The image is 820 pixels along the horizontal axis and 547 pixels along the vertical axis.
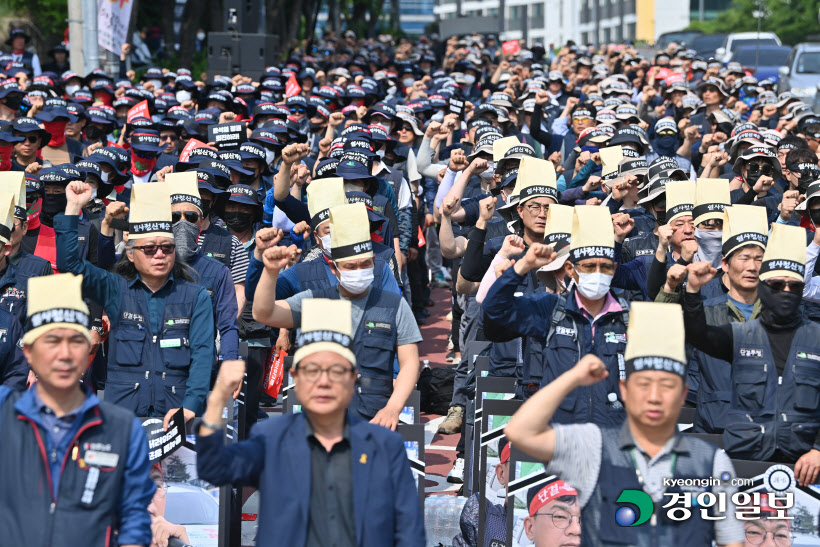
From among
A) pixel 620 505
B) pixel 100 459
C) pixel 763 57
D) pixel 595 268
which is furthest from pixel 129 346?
pixel 763 57

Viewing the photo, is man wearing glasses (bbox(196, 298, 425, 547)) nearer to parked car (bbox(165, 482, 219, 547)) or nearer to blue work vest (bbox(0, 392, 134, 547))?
blue work vest (bbox(0, 392, 134, 547))

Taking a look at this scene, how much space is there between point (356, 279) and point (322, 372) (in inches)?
72.1

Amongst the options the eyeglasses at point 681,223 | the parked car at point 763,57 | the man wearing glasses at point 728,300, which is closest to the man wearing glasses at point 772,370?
the man wearing glasses at point 728,300

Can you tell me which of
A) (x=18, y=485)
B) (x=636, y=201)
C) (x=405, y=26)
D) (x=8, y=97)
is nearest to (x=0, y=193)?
(x=18, y=485)

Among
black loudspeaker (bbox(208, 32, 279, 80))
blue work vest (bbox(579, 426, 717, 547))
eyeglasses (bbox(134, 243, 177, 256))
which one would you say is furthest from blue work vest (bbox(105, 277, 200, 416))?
black loudspeaker (bbox(208, 32, 279, 80))

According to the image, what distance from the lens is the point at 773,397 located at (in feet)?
22.3

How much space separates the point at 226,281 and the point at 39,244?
66.6 inches

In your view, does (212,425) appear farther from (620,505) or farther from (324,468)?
(620,505)

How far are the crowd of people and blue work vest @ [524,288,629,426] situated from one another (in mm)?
12

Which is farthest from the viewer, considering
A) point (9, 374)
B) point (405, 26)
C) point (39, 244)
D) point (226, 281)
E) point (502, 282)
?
point (405, 26)

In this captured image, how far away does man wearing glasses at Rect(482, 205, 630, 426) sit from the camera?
6805 millimetres

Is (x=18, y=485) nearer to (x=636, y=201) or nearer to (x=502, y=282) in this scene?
(x=502, y=282)

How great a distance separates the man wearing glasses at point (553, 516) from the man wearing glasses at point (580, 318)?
14.6 inches

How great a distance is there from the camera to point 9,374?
7.17 m
